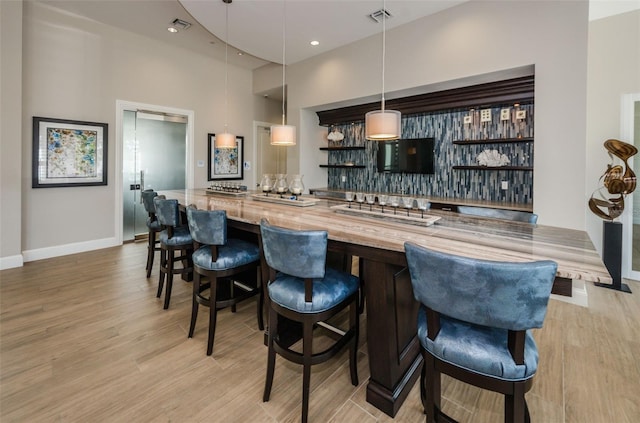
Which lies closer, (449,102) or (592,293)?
(592,293)

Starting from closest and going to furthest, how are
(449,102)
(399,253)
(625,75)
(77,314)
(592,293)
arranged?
(399,253), (77,314), (592,293), (625,75), (449,102)

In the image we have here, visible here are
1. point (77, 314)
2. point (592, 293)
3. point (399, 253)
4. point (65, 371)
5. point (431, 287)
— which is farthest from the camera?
point (592, 293)

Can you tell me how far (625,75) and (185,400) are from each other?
5634 millimetres

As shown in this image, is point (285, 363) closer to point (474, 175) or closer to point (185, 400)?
Answer: point (185, 400)

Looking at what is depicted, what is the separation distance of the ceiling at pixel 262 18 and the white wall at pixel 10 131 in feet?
2.25

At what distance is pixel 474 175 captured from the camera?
4.20m

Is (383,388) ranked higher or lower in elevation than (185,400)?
higher

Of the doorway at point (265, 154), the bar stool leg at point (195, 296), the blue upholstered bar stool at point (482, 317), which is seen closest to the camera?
the blue upholstered bar stool at point (482, 317)

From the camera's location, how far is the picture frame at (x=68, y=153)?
4109mm

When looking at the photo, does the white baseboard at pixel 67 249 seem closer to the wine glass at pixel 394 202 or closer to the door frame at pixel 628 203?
the wine glass at pixel 394 202

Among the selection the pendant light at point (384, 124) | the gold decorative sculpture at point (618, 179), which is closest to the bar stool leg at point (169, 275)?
the pendant light at point (384, 124)

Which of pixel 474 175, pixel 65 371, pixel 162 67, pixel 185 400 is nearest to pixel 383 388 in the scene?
pixel 185 400

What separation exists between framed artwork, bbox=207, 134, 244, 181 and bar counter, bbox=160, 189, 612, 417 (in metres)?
4.44

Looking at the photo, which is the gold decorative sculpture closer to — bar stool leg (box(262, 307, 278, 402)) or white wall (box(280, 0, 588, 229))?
white wall (box(280, 0, 588, 229))
